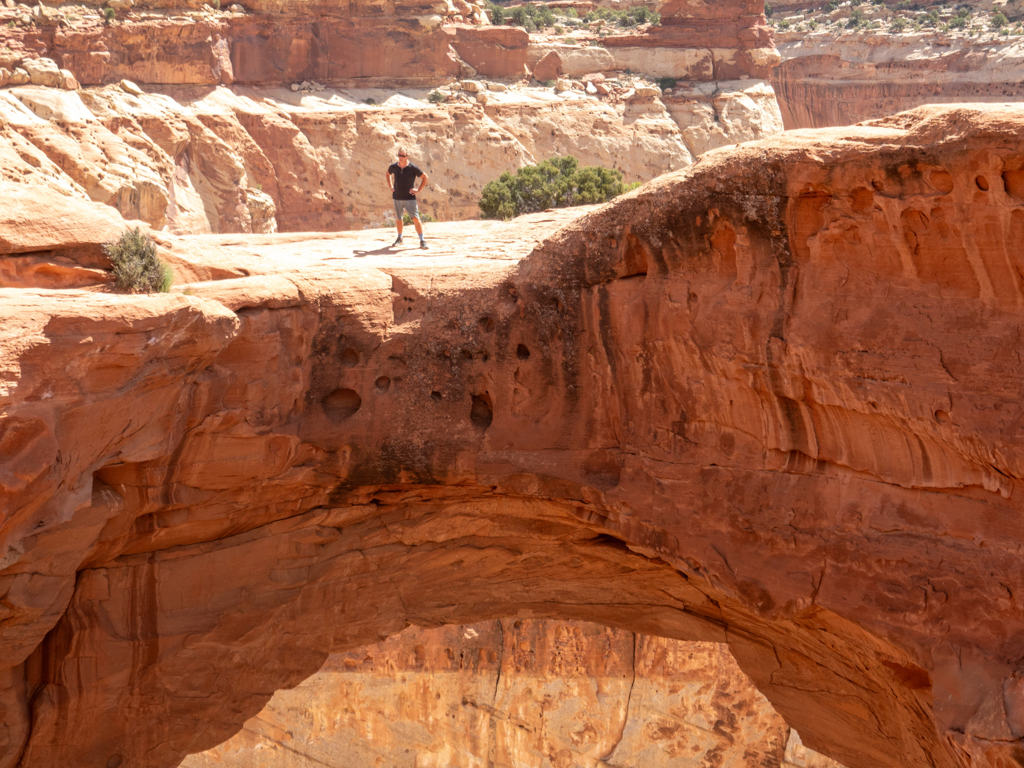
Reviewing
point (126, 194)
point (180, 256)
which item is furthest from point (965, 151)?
point (126, 194)

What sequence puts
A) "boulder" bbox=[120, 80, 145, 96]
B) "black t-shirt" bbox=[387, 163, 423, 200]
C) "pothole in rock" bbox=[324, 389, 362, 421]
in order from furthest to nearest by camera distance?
"boulder" bbox=[120, 80, 145, 96] → "black t-shirt" bbox=[387, 163, 423, 200] → "pothole in rock" bbox=[324, 389, 362, 421]

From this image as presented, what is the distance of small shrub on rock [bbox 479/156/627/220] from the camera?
34.0 meters

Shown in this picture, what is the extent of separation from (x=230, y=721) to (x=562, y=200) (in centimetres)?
2506

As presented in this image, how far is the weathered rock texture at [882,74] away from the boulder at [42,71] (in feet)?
132

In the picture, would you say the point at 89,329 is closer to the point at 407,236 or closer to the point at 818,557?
the point at 407,236

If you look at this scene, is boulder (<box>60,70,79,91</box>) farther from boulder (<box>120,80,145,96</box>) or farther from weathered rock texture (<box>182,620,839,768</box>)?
weathered rock texture (<box>182,620,839,768</box>)

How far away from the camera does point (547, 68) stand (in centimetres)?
4869

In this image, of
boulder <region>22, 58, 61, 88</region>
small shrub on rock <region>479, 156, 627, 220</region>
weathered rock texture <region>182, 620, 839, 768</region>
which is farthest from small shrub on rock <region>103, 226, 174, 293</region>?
boulder <region>22, 58, 61, 88</region>

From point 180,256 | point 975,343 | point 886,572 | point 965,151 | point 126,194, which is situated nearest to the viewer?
point 965,151

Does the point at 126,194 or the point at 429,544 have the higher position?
the point at 126,194

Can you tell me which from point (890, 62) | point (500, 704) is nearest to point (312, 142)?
point (500, 704)

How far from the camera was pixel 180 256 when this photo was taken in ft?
37.2

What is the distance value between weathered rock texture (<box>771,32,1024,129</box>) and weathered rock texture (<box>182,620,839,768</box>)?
39.9 metres

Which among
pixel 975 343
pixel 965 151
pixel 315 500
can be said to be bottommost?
pixel 315 500
